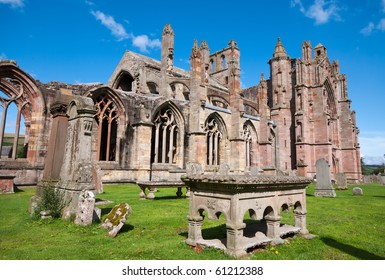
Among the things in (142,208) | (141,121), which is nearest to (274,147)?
(141,121)

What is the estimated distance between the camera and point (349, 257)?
3.95m

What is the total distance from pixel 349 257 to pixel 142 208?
5.77 m

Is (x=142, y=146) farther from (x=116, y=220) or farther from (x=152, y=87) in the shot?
(x=116, y=220)

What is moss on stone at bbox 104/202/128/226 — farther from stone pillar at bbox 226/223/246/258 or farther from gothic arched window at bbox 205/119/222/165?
gothic arched window at bbox 205/119/222/165

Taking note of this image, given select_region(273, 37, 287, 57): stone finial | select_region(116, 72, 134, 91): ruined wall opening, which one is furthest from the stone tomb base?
select_region(273, 37, 287, 57): stone finial

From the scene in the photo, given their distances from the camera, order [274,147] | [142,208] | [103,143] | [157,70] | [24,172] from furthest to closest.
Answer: [274,147] → [157,70] → [103,143] → [24,172] → [142,208]

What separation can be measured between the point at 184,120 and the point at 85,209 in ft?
49.0

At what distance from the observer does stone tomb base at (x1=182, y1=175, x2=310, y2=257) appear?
380 centimetres

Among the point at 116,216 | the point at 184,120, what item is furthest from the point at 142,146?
the point at 116,216

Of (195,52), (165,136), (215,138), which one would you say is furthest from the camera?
(215,138)

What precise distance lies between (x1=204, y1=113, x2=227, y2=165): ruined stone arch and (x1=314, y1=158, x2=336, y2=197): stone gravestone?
392 inches

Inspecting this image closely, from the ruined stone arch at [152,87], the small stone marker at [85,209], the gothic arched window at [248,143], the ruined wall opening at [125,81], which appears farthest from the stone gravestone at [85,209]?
the ruined wall opening at [125,81]

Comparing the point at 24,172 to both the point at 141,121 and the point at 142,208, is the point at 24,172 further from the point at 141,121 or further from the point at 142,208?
the point at 142,208

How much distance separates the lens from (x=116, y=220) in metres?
5.10
